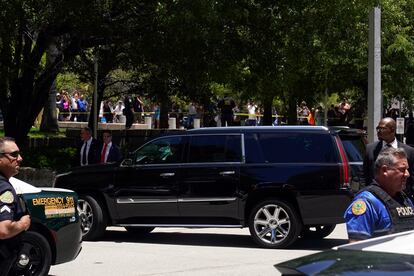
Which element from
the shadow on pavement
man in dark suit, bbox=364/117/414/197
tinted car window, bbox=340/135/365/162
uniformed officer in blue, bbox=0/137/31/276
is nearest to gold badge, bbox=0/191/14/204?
uniformed officer in blue, bbox=0/137/31/276

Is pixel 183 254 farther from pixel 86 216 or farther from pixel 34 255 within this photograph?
pixel 34 255

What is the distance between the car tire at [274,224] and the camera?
11180 millimetres

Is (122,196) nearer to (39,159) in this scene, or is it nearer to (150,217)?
(150,217)

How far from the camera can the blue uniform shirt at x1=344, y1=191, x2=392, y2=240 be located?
4.77 meters

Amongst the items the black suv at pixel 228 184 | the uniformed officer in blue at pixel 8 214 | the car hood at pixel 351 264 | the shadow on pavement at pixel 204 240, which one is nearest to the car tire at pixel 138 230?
the shadow on pavement at pixel 204 240

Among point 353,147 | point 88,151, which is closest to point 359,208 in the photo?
point 353,147

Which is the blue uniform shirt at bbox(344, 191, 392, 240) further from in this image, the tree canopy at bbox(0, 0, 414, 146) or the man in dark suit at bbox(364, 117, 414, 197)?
the tree canopy at bbox(0, 0, 414, 146)

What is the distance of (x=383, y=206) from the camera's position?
4.84m

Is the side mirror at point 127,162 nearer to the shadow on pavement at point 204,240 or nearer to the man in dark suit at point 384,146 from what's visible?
the shadow on pavement at point 204,240

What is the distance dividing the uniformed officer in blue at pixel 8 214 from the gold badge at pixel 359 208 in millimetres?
2263

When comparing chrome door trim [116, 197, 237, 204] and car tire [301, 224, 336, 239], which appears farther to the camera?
car tire [301, 224, 336, 239]

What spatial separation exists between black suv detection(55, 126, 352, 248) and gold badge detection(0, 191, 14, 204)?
6306 millimetres

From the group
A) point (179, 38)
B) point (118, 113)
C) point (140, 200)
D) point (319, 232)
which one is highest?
point (179, 38)

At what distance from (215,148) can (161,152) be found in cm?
89
